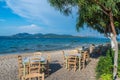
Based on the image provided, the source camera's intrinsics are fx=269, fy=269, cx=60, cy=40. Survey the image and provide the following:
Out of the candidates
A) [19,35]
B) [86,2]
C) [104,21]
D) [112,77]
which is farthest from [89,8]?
[19,35]

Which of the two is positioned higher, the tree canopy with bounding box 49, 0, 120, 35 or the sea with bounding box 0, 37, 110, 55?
the tree canopy with bounding box 49, 0, 120, 35

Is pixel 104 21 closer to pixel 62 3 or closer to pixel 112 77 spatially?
pixel 62 3

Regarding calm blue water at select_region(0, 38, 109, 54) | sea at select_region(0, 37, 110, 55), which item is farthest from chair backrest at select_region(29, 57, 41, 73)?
calm blue water at select_region(0, 38, 109, 54)

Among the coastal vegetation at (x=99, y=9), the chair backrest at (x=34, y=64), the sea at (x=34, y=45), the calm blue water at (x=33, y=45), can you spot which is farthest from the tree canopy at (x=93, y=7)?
the calm blue water at (x=33, y=45)

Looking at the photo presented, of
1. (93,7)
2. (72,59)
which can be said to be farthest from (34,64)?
(93,7)

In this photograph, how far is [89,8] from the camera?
29.5 ft

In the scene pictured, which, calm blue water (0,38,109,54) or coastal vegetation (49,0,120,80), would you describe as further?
calm blue water (0,38,109,54)

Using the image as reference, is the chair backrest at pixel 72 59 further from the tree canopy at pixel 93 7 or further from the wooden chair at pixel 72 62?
the tree canopy at pixel 93 7

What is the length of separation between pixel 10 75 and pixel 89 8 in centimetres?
609

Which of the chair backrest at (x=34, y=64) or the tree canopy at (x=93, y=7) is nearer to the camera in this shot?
the tree canopy at (x=93, y=7)

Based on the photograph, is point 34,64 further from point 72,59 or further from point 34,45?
point 34,45

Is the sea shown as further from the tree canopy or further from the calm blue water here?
the tree canopy

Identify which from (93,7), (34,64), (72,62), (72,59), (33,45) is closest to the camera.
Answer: (93,7)

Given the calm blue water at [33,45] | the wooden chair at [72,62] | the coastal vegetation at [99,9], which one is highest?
the coastal vegetation at [99,9]
